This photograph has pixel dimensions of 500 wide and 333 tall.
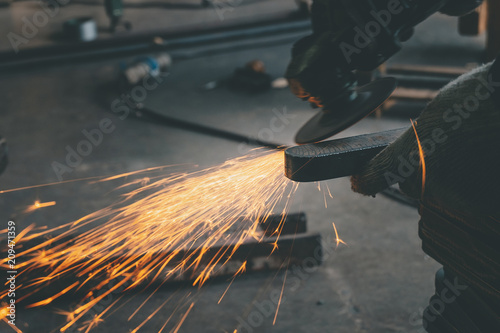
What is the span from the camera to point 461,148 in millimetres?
1194

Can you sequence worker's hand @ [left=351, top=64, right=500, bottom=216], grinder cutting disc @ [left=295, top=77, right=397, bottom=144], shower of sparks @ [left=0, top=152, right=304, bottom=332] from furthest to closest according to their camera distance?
shower of sparks @ [left=0, top=152, right=304, bottom=332] < grinder cutting disc @ [left=295, top=77, right=397, bottom=144] < worker's hand @ [left=351, top=64, right=500, bottom=216]

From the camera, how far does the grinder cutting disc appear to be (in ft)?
5.65

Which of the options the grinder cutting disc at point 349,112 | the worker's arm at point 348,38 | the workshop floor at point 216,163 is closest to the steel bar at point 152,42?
the workshop floor at point 216,163

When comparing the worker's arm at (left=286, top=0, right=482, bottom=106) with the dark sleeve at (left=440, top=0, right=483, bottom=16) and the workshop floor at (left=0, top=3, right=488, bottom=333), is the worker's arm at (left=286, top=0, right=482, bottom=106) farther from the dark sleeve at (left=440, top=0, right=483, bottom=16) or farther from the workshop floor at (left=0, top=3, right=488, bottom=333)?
the workshop floor at (left=0, top=3, right=488, bottom=333)

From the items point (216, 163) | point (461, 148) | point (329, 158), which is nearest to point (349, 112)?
point (329, 158)

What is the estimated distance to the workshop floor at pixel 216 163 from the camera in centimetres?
266

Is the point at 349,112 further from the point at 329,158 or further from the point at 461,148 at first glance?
the point at 461,148

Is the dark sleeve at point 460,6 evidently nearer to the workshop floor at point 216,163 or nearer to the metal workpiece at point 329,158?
the metal workpiece at point 329,158

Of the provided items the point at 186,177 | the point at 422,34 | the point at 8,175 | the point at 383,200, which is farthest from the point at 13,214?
the point at 422,34

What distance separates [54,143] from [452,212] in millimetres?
4061

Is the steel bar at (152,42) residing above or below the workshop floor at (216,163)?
above

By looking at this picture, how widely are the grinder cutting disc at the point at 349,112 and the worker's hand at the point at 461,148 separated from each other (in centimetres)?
37

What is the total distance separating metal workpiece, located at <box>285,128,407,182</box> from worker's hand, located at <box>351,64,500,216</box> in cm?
32

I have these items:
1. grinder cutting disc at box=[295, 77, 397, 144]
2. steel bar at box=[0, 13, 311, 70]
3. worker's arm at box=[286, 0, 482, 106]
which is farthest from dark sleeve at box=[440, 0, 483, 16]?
steel bar at box=[0, 13, 311, 70]
